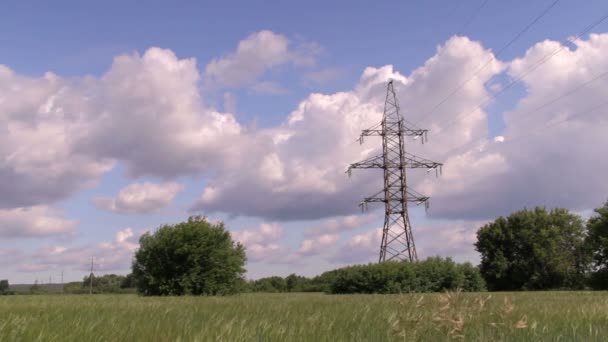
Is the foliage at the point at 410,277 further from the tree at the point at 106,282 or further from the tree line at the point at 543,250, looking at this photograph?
the tree at the point at 106,282

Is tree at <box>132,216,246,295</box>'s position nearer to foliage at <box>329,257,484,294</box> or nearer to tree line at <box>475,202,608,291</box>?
foliage at <box>329,257,484,294</box>

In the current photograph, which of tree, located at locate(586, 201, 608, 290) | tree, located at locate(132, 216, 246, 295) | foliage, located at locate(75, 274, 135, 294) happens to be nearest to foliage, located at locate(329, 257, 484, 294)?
tree, located at locate(132, 216, 246, 295)

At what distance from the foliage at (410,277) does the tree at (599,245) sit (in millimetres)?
33078

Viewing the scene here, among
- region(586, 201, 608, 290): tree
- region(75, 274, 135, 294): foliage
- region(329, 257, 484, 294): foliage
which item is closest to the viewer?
region(329, 257, 484, 294): foliage

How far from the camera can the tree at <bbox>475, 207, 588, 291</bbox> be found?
81188mm

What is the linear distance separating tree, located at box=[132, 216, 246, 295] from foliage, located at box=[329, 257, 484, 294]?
958 cm

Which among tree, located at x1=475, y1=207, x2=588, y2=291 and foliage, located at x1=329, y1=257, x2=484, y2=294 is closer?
foliage, located at x1=329, y1=257, x2=484, y2=294

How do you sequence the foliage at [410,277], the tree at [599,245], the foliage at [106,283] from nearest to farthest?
the foliage at [410,277]
the tree at [599,245]
the foliage at [106,283]

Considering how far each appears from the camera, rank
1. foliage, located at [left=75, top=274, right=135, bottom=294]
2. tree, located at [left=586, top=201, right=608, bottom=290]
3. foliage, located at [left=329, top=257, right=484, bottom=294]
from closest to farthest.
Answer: foliage, located at [left=329, top=257, right=484, bottom=294] < tree, located at [left=586, top=201, right=608, bottom=290] < foliage, located at [left=75, top=274, right=135, bottom=294]

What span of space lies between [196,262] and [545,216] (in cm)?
5921

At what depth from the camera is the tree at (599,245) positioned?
247ft

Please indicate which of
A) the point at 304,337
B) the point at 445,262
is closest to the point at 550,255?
the point at 445,262

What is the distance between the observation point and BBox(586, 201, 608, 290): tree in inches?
2965

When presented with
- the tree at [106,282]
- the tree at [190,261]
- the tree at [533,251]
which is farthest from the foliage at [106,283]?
the tree at [190,261]
